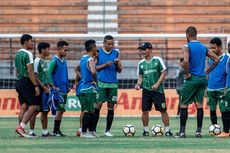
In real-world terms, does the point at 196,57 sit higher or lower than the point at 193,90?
higher

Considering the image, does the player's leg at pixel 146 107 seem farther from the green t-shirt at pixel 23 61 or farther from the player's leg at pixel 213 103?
the green t-shirt at pixel 23 61

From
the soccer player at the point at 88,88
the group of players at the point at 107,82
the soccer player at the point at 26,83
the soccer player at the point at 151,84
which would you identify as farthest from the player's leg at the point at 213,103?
the soccer player at the point at 26,83

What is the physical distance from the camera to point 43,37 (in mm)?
32906

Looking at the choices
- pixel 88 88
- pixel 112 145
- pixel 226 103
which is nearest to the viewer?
pixel 112 145

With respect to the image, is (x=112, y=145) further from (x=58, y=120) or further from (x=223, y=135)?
(x=58, y=120)

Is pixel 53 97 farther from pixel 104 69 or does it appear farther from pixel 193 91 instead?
pixel 193 91

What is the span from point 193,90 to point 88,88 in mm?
2033

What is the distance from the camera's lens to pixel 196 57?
18078 millimetres

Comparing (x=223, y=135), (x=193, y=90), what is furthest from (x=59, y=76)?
(x=223, y=135)

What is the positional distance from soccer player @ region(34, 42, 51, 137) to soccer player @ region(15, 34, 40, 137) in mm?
409

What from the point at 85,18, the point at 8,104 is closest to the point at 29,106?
the point at 8,104

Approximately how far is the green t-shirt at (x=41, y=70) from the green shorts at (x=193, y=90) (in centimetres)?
302

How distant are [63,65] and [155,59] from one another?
6.25 feet

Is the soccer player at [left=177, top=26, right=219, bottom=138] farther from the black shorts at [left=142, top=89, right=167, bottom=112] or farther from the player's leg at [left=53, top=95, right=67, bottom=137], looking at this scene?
the player's leg at [left=53, top=95, right=67, bottom=137]
